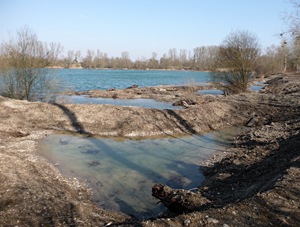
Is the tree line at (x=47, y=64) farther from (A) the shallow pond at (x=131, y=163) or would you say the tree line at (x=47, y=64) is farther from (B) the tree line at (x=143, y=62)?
(B) the tree line at (x=143, y=62)

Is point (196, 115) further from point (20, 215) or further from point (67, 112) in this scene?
point (20, 215)

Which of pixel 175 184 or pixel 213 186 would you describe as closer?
pixel 213 186

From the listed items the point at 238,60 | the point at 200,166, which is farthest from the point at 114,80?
the point at 200,166

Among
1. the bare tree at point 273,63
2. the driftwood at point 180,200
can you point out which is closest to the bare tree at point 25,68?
the driftwood at point 180,200

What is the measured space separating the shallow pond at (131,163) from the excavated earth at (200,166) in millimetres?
570

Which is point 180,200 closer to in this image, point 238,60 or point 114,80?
point 238,60

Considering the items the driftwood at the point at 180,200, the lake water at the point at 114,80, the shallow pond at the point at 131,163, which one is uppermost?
the lake water at the point at 114,80

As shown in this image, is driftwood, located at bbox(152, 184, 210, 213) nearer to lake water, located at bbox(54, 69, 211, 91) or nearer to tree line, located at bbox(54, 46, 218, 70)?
lake water, located at bbox(54, 69, 211, 91)

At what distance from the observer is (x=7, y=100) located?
18.4 m

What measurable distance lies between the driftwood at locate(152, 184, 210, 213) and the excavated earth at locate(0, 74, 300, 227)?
11 centimetres

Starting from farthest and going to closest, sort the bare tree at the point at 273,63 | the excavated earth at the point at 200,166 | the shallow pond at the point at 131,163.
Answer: the bare tree at the point at 273,63
the shallow pond at the point at 131,163
the excavated earth at the point at 200,166

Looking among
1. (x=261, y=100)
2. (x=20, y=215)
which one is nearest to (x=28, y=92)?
(x=20, y=215)

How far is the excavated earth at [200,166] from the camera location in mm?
5793

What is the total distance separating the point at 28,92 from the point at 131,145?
41.5 ft
